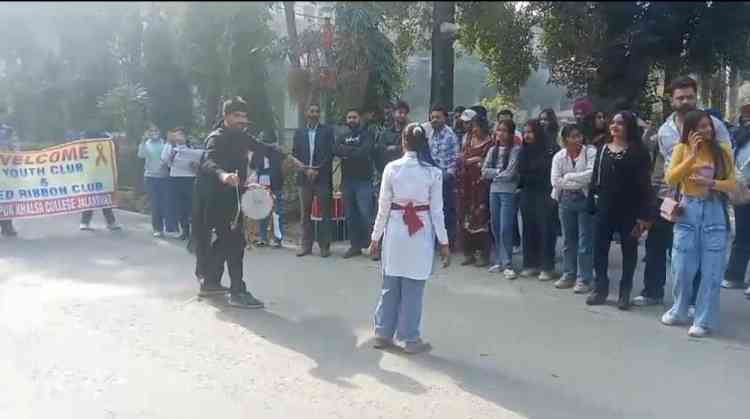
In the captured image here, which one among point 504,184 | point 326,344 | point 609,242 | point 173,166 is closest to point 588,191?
point 609,242

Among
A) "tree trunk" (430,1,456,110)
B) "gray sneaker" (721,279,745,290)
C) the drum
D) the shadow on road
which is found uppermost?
"tree trunk" (430,1,456,110)

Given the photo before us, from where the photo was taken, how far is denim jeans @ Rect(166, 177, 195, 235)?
1129 centimetres

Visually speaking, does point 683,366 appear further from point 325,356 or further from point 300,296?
point 300,296

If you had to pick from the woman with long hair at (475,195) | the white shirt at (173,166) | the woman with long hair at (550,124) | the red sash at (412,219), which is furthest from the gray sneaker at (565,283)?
the white shirt at (173,166)

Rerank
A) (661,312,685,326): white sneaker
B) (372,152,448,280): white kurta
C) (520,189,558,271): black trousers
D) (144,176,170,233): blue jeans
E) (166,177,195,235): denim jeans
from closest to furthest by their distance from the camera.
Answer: (372,152,448,280): white kurta → (661,312,685,326): white sneaker → (520,189,558,271): black trousers → (166,177,195,235): denim jeans → (144,176,170,233): blue jeans

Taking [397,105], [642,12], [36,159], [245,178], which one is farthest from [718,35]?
[36,159]

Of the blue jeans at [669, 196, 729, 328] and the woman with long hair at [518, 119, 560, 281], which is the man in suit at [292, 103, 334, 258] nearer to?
the woman with long hair at [518, 119, 560, 281]

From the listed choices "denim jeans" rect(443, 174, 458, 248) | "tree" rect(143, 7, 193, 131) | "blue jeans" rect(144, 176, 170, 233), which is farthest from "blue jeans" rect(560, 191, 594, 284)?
"blue jeans" rect(144, 176, 170, 233)

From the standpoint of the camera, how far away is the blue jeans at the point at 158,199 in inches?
454

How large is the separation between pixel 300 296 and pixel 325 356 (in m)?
1.86

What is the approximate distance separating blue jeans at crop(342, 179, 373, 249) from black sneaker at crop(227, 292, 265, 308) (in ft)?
7.73

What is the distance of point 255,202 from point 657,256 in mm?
3608

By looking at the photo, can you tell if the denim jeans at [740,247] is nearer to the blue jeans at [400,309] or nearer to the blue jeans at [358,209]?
the blue jeans at [400,309]

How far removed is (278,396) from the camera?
17.3 ft
